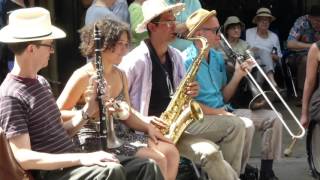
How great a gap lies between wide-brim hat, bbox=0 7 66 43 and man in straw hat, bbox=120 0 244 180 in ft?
3.47

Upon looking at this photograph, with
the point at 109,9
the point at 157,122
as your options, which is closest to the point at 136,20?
the point at 109,9

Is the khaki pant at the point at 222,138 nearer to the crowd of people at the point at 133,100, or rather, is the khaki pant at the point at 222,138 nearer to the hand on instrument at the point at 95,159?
the crowd of people at the point at 133,100

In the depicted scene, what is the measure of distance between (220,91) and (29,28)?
6.55 ft

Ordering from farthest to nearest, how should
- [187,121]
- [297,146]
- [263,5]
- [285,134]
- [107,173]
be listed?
[263,5]
[285,134]
[297,146]
[187,121]
[107,173]

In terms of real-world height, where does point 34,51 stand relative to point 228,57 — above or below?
above

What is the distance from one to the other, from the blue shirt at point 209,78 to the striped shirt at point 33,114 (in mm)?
1530

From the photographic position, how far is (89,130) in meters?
4.18

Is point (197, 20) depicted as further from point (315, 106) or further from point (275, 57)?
point (275, 57)

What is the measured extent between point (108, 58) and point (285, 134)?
127 inches

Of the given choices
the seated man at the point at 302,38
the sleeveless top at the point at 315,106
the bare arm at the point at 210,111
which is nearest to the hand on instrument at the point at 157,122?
the bare arm at the point at 210,111

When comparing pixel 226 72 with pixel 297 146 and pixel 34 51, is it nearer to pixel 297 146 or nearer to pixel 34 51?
pixel 297 146

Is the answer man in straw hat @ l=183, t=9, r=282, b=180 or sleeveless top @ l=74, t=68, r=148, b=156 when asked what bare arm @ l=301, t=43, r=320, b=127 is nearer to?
man in straw hat @ l=183, t=9, r=282, b=180

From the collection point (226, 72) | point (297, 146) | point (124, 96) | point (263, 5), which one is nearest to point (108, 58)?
point (124, 96)

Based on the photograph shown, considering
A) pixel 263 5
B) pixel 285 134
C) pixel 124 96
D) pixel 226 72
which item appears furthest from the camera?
pixel 263 5
